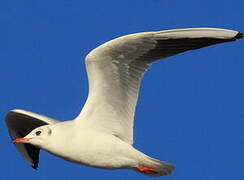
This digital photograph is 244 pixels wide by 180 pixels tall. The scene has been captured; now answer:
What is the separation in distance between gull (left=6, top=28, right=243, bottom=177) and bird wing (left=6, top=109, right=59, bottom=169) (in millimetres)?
1873

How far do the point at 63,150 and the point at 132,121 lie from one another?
1120 millimetres

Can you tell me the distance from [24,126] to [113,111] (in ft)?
8.96

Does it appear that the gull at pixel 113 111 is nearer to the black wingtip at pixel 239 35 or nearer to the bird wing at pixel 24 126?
the black wingtip at pixel 239 35

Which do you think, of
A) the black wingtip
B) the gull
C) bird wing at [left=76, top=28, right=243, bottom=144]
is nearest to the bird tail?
the gull

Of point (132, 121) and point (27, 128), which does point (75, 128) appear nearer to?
point (132, 121)

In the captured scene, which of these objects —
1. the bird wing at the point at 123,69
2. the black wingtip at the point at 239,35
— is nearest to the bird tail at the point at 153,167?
the bird wing at the point at 123,69

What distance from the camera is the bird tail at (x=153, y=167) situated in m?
11.3

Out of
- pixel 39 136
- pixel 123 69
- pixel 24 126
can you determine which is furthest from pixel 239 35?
pixel 24 126

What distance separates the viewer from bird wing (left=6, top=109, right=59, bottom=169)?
44.1 ft

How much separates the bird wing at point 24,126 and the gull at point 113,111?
1873mm

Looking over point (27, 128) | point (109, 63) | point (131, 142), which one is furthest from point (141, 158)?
point (27, 128)

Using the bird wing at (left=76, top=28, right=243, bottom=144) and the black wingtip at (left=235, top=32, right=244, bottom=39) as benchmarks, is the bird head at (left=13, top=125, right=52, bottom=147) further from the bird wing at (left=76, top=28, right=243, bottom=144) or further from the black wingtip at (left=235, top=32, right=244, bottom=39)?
the black wingtip at (left=235, top=32, right=244, bottom=39)

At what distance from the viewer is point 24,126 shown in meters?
13.9

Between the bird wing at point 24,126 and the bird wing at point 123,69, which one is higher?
the bird wing at point 123,69
